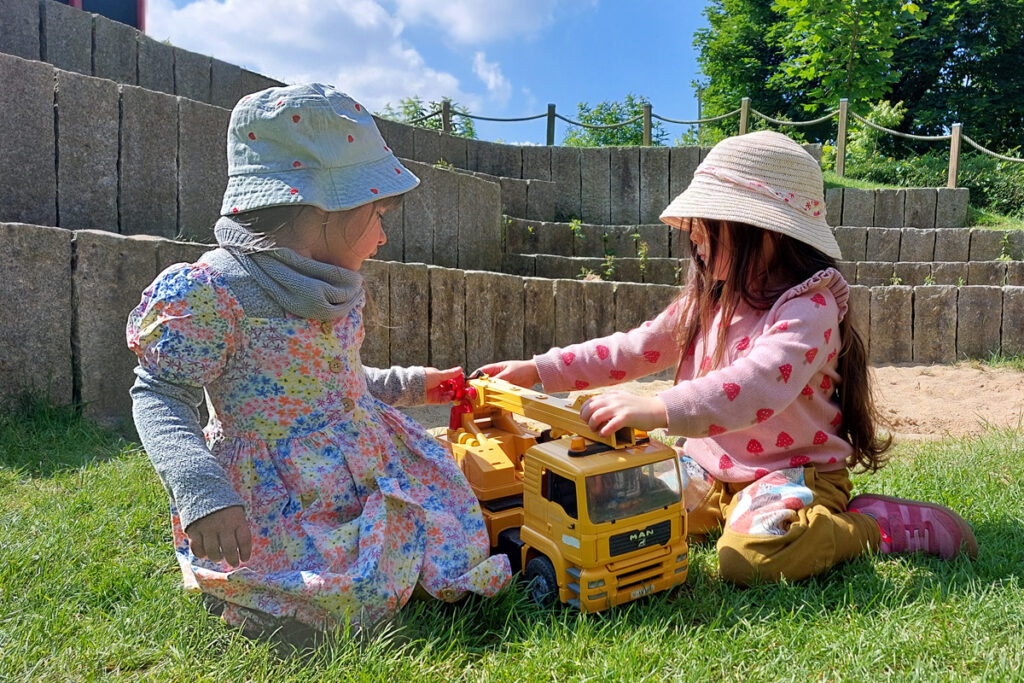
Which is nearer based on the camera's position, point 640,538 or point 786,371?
point 640,538

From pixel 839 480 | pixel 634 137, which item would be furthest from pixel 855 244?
pixel 634 137

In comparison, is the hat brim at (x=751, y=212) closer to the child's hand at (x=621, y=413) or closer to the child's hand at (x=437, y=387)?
the child's hand at (x=621, y=413)

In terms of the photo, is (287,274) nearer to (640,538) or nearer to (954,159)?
(640,538)

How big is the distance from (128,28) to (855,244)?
6.98 meters

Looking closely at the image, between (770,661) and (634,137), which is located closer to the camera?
(770,661)

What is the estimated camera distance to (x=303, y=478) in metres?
1.78

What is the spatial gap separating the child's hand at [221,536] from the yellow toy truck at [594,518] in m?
0.67

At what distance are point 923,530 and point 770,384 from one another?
64cm

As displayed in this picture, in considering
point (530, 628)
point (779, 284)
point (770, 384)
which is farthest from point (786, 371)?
point (530, 628)

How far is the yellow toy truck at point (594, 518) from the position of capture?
5.75 feet

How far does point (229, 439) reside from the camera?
1.80 metres

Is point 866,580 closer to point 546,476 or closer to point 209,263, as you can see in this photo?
point 546,476

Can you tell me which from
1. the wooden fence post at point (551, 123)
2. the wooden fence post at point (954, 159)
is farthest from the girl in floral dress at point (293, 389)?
the wooden fence post at point (954, 159)

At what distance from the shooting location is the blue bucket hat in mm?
1733
